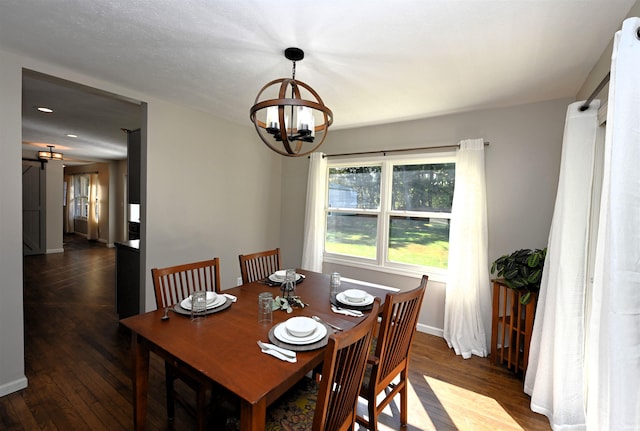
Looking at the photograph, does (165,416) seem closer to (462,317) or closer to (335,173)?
(462,317)

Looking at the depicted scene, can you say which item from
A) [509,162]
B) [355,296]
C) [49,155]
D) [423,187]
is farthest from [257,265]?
[49,155]

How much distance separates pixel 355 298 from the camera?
186 centimetres

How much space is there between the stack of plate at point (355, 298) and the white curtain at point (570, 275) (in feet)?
4.04

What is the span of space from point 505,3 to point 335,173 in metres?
2.68

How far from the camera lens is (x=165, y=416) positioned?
1823mm

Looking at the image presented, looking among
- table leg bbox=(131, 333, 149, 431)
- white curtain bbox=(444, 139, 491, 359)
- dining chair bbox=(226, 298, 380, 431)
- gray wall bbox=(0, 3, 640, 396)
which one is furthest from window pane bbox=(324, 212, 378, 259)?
table leg bbox=(131, 333, 149, 431)

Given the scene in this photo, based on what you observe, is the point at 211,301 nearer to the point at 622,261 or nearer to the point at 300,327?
the point at 300,327

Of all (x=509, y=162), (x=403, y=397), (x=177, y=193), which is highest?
(x=509, y=162)

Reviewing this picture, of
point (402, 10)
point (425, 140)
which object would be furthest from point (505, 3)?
point (425, 140)

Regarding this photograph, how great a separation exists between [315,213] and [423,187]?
1397 millimetres

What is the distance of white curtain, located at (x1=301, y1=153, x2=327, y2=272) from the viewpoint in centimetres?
378

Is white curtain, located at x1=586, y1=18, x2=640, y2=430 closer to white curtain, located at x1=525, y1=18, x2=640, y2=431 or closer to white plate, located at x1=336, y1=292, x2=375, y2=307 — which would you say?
white curtain, located at x1=525, y1=18, x2=640, y2=431

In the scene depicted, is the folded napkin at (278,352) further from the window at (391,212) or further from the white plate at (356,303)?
the window at (391,212)

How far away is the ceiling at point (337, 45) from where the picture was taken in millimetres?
1449
